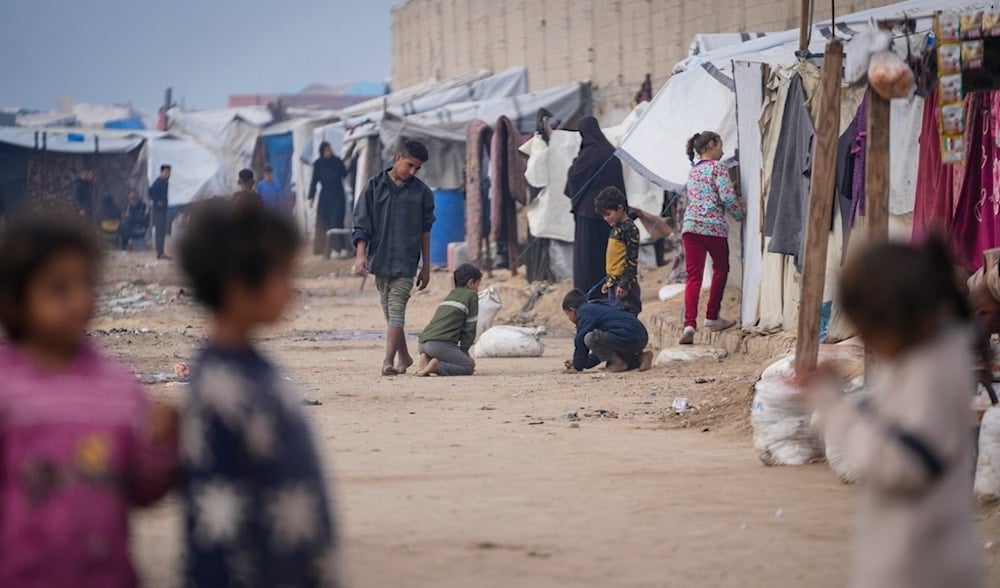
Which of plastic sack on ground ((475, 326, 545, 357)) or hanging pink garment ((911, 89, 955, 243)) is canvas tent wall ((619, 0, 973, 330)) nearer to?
hanging pink garment ((911, 89, 955, 243))

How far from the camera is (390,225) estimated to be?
429 inches

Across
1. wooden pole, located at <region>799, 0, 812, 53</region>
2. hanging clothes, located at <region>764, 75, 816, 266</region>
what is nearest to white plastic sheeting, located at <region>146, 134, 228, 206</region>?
hanging clothes, located at <region>764, 75, 816, 266</region>

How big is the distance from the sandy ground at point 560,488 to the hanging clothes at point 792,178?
101 centimetres

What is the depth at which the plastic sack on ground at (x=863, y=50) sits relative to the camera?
19.5 ft

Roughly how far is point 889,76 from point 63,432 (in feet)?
13.1

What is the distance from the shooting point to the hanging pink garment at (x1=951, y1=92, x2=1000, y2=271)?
7902mm

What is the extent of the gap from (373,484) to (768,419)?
1819 mm

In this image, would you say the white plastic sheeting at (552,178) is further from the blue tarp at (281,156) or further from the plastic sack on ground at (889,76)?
the blue tarp at (281,156)

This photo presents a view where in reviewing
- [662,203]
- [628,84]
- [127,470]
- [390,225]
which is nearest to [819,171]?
[127,470]

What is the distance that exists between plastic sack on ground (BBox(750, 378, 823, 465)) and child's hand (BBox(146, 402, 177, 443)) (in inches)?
162

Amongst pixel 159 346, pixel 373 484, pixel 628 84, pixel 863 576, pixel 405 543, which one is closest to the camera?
pixel 863 576

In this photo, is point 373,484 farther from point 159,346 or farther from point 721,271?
point 159,346

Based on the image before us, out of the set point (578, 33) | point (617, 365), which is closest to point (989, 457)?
point (617, 365)

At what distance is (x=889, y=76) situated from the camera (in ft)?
18.9
